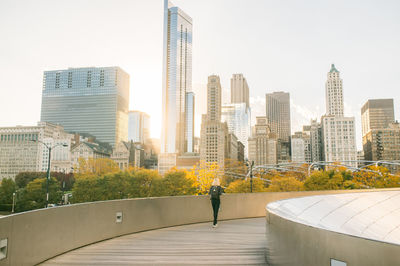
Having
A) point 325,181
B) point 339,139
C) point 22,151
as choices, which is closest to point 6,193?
point 325,181

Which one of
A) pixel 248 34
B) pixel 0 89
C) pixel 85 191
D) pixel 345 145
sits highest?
pixel 0 89

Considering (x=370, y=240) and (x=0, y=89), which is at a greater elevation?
(x=0, y=89)

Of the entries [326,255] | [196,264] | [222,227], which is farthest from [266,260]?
[222,227]

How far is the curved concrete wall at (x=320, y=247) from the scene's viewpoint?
11.3ft

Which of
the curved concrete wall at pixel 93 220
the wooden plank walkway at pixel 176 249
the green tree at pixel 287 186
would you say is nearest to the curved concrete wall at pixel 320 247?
the wooden plank walkway at pixel 176 249

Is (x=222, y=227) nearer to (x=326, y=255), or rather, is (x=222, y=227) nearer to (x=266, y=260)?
(x=266, y=260)

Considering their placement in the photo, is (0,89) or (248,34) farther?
(0,89)

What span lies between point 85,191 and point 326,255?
227 ft

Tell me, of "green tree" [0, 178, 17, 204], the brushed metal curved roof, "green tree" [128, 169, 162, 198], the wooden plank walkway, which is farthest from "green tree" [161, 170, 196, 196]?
the brushed metal curved roof

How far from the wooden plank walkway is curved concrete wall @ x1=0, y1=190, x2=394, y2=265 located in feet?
1.01

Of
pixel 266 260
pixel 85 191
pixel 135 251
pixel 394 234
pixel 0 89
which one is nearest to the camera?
pixel 266 260

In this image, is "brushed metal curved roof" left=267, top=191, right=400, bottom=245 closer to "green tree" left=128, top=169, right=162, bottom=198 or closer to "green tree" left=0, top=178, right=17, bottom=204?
"green tree" left=128, top=169, right=162, bottom=198

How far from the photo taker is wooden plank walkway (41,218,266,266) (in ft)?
22.1

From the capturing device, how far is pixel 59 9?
55.4 meters
